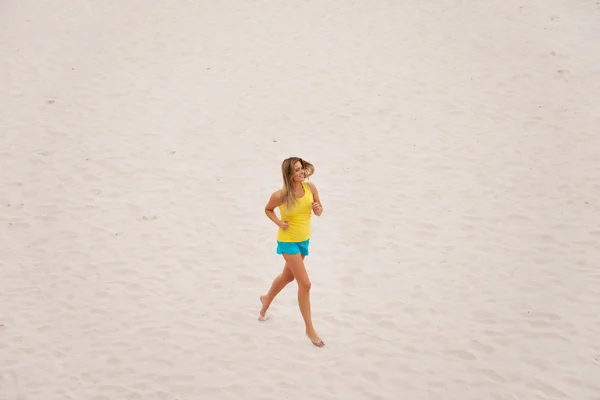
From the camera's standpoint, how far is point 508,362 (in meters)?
6.58

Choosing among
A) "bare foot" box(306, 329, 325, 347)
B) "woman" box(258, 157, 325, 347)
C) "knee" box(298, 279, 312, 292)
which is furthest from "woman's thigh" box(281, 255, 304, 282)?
"bare foot" box(306, 329, 325, 347)

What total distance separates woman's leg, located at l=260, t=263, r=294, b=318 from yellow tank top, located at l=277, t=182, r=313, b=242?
402 millimetres

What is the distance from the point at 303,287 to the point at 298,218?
2.47 ft

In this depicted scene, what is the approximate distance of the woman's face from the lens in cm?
641

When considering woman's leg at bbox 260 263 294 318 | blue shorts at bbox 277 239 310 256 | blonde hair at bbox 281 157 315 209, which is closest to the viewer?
blonde hair at bbox 281 157 315 209

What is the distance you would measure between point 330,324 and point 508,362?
201cm

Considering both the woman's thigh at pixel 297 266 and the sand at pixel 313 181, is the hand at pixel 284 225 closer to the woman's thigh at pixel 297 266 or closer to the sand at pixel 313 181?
the woman's thigh at pixel 297 266

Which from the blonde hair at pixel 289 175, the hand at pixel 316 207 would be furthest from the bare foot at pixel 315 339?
the blonde hair at pixel 289 175

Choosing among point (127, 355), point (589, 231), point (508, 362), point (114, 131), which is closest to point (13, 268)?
point (127, 355)

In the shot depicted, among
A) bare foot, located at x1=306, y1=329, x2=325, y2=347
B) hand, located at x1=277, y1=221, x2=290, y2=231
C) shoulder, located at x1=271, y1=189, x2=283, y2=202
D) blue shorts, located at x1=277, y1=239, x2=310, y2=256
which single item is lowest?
bare foot, located at x1=306, y1=329, x2=325, y2=347

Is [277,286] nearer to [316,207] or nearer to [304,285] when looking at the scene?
[304,285]

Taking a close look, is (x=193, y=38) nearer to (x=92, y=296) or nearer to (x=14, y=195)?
(x=14, y=195)

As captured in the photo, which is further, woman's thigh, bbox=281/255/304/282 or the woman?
woman's thigh, bbox=281/255/304/282

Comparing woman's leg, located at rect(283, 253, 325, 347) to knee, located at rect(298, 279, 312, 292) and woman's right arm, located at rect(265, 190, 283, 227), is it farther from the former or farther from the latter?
woman's right arm, located at rect(265, 190, 283, 227)
